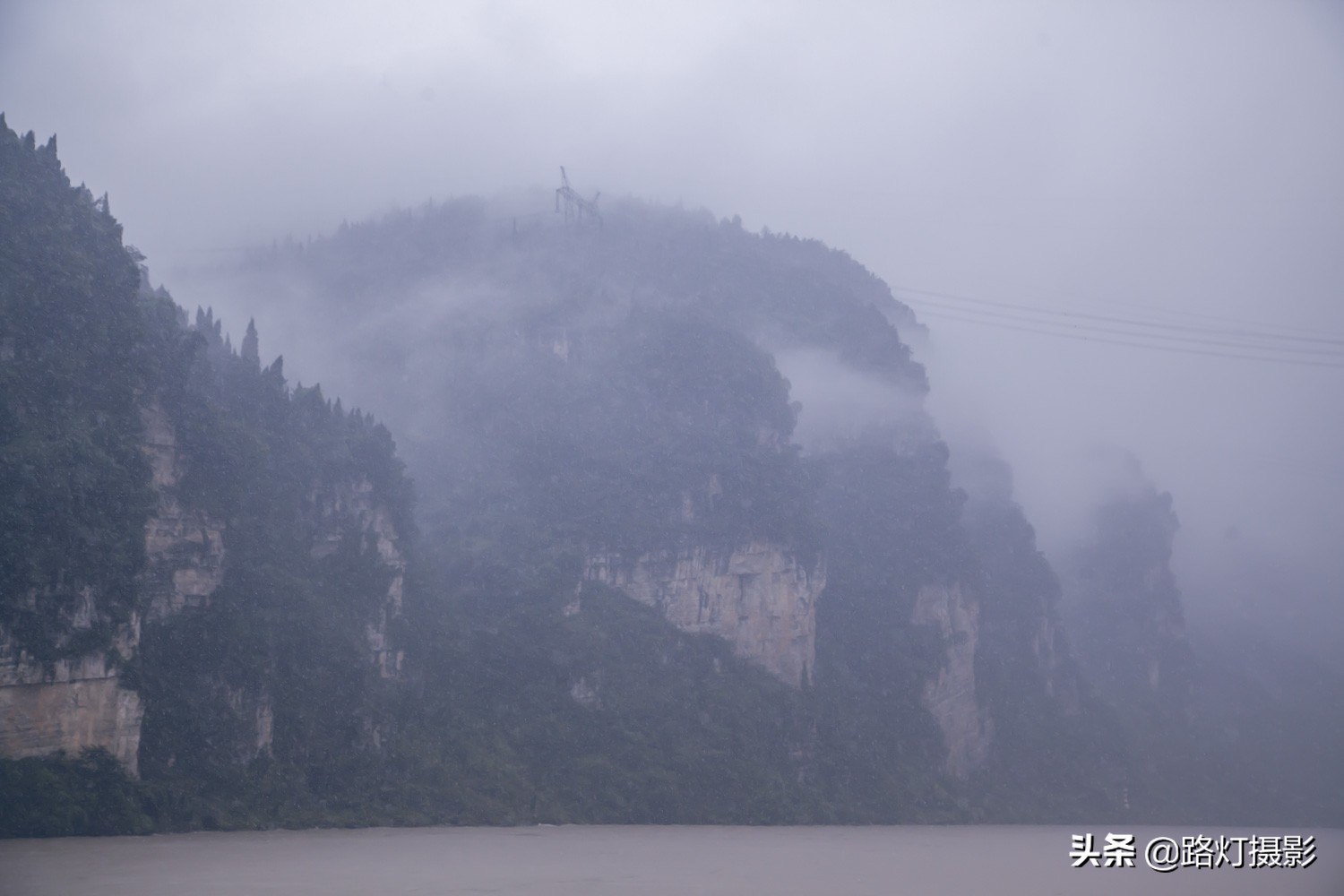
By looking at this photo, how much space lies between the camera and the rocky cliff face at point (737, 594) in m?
83.6

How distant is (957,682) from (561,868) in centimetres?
6172

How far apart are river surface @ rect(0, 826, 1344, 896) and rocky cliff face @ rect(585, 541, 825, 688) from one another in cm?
2490

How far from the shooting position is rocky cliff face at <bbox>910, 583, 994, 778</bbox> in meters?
93.5

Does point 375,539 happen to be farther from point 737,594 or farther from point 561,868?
point 561,868

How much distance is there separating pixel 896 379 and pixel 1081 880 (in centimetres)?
7735

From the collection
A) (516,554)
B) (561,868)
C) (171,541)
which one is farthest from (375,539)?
(561,868)

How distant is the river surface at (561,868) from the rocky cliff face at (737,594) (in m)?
24.9

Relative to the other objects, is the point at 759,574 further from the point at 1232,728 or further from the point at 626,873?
the point at 1232,728

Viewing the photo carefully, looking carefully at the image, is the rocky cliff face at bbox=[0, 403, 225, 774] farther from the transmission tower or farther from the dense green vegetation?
the transmission tower

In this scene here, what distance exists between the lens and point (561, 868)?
133ft

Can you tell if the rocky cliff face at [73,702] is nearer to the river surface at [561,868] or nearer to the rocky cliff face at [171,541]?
the river surface at [561,868]

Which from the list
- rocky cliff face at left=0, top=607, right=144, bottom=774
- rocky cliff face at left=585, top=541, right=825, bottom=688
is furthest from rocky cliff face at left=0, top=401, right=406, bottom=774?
rocky cliff face at left=585, top=541, right=825, bottom=688

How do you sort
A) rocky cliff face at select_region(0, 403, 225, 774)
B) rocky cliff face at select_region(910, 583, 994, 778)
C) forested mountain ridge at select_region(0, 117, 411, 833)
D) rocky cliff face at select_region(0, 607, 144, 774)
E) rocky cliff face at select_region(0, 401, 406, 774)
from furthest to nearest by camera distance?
rocky cliff face at select_region(910, 583, 994, 778), forested mountain ridge at select_region(0, 117, 411, 833), rocky cliff face at select_region(0, 401, 406, 774), rocky cliff face at select_region(0, 403, 225, 774), rocky cliff face at select_region(0, 607, 144, 774)

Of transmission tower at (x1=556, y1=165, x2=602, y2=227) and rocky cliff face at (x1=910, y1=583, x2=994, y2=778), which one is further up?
transmission tower at (x1=556, y1=165, x2=602, y2=227)
